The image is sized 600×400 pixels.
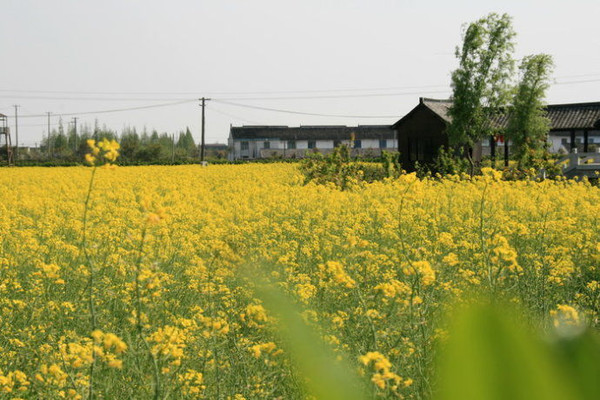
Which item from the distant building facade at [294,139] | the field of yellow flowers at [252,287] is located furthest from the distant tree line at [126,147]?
the field of yellow flowers at [252,287]

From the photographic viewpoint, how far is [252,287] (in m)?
1.79

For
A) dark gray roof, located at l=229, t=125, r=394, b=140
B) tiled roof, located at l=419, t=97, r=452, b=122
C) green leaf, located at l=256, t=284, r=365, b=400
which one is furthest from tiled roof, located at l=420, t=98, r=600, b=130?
dark gray roof, located at l=229, t=125, r=394, b=140

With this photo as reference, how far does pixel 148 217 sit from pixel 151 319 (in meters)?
2.50

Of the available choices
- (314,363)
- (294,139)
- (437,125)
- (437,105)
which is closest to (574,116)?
(437,125)

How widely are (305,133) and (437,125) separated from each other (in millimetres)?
45993

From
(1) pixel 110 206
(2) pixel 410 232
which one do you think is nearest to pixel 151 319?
(2) pixel 410 232

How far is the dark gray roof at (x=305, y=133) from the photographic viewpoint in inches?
2837

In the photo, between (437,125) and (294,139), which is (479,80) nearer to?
(437,125)

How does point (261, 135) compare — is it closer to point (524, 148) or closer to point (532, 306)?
point (524, 148)

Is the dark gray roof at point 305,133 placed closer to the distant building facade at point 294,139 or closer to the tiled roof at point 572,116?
the distant building facade at point 294,139

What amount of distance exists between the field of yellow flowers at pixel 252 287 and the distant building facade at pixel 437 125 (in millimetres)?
13582

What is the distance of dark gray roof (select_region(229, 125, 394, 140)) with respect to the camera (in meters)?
72.1


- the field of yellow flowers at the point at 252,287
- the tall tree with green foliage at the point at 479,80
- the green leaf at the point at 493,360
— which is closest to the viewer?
the green leaf at the point at 493,360

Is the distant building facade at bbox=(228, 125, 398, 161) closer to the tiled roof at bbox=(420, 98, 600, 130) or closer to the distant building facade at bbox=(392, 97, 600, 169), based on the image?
the distant building facade at bbox=(392, 97, 600, 169)
